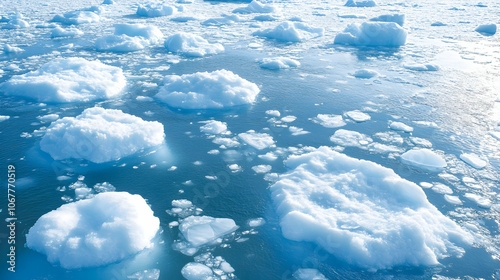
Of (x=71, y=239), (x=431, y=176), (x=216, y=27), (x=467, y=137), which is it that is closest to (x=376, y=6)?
(x=216, y=27)

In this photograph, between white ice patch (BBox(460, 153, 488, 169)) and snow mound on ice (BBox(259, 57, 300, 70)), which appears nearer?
white ice patch (BBox(460, 153, 488, 169))

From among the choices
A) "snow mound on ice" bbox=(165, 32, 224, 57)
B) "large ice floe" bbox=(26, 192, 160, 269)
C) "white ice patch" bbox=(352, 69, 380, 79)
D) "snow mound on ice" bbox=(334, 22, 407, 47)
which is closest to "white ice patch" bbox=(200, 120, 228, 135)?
"large ice floe" bbox=(26, 192, 160, 269)

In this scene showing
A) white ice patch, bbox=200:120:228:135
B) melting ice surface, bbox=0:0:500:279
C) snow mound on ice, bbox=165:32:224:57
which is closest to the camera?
melting ice surface, bbox=0:0:500:279

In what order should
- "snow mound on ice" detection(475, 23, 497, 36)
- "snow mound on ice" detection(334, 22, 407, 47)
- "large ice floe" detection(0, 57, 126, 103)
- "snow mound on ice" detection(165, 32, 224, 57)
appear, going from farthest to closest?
"snow mound on ice" detection(475, 23, 497, 36) < "snow mound on ice" detection(334, 22, 407, 47) < "snow mound on ice" detection(165, 32, 224, 57) < "large ice floe" detection(0, 57, 126, 103)

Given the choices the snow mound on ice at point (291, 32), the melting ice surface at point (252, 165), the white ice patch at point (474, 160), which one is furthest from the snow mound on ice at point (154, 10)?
the white ice patch at point (474, 160)

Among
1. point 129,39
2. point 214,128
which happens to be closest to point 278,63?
point 214,128

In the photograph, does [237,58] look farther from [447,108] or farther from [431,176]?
[431,176]

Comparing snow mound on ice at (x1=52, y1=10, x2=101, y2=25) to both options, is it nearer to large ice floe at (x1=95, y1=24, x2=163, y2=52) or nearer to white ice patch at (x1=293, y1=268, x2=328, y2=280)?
large ice floe at (x1=95, y1=24, x2=163, y2=52)
